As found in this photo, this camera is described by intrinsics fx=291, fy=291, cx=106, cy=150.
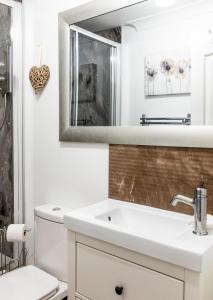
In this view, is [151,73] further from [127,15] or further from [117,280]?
[117,280]

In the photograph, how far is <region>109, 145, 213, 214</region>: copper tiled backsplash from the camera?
133 cm

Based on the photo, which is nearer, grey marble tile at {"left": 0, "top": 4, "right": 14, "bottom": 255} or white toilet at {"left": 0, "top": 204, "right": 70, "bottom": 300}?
white toilet at {"left": 0, "top": 204, "right": 70, "bottom": 300}

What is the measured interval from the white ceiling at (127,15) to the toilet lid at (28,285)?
1.46 metres

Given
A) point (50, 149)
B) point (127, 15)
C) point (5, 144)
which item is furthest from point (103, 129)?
point (5, 144)

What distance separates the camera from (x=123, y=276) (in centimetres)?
116

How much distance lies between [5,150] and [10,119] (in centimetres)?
23

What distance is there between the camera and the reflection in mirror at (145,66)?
132 cm

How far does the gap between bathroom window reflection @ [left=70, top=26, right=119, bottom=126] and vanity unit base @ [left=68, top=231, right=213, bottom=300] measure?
703mm

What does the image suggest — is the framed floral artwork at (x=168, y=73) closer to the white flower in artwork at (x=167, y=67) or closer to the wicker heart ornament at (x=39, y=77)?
the white flower in artwork at (x=167, y=67)

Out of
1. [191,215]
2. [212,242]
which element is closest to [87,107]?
[191,215]

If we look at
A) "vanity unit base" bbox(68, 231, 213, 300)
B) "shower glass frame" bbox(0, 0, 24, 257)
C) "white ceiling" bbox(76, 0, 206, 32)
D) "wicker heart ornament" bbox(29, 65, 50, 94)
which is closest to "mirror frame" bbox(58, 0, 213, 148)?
"white ceiling" bbox(76, 0, 206, 32)

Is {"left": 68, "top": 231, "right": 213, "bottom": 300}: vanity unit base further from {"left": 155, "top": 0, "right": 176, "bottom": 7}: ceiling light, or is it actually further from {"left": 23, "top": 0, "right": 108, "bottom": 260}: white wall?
{"left": 155, "top": 0, "right": 176, "bottom": 7}: ceiling light

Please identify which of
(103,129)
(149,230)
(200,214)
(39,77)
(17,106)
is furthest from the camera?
(17,106)

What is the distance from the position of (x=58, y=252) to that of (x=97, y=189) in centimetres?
45
